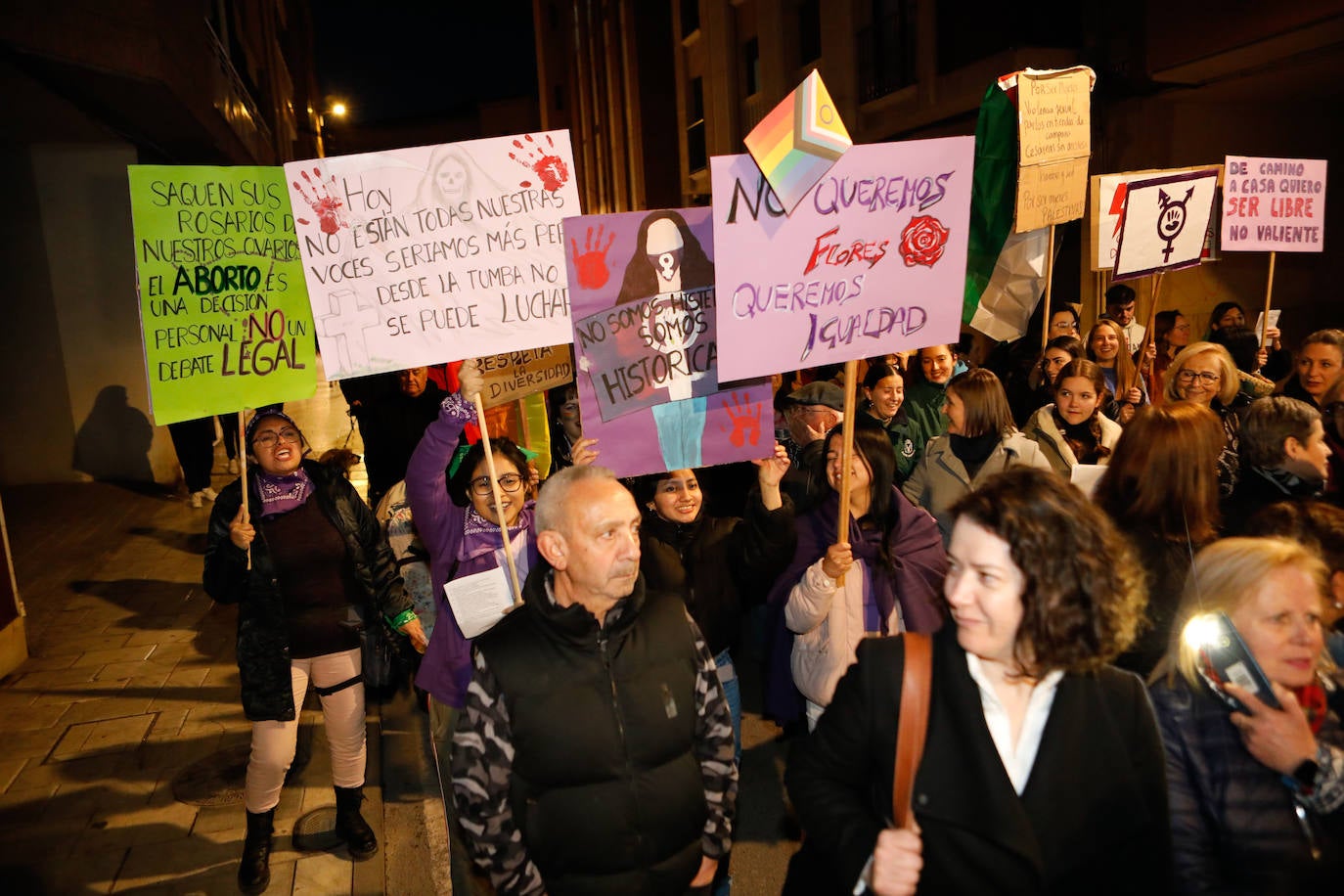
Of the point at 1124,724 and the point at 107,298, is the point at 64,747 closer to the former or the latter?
the point at 1124,724

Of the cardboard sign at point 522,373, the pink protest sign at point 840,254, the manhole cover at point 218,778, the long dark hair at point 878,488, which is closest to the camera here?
the pink protest sign at point 840,254

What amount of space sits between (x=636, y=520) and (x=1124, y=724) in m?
1.26

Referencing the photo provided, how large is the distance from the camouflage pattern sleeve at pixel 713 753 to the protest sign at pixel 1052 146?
3.55 m

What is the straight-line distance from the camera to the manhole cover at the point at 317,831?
4062 mm

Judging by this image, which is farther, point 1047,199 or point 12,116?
point 12,116

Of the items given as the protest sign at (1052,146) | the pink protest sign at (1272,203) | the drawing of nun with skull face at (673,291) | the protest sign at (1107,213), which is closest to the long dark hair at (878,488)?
the drawing of nun with skull face at (673,291)

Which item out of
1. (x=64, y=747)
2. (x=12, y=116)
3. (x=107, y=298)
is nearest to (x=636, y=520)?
(x=64, y=747)

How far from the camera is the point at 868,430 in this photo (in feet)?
11.9

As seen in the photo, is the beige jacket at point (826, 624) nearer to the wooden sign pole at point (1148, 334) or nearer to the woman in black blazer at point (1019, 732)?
the woman in black blazer at point (1019, 732)

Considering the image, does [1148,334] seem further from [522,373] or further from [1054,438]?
[522,373]

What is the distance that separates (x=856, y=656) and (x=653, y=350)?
1746 mm

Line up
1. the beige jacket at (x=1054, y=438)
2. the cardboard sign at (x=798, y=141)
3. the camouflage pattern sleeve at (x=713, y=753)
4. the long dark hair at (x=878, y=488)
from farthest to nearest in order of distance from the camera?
the beige jacket at (x=1054, y=438) < the long dark hair at (x=878, y=488) < the cardboard sign at (x=798, y=141) < the camouflage pattern sleeve at (x=713, y=753)

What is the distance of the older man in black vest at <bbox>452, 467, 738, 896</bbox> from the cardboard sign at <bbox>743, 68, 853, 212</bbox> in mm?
1297

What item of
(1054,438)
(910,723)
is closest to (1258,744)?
(910,723)
